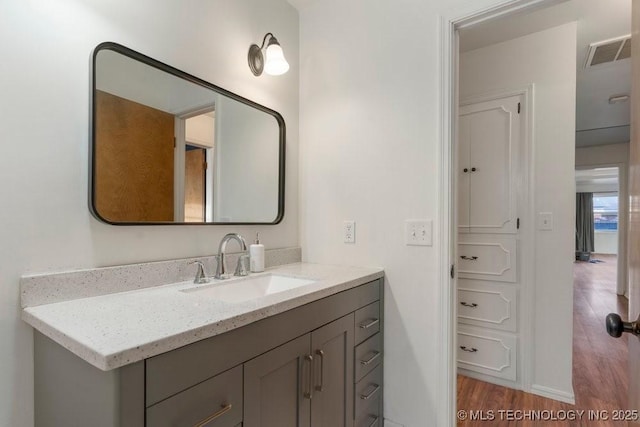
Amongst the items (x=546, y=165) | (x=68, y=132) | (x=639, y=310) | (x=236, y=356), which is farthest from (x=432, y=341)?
(x=68, y=132)

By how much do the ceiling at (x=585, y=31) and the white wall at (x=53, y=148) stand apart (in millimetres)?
1425

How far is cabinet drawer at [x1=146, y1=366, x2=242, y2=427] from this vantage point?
72 cm

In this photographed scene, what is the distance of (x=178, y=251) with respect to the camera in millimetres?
1362

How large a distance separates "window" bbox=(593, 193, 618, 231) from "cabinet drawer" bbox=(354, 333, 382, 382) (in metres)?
11.6

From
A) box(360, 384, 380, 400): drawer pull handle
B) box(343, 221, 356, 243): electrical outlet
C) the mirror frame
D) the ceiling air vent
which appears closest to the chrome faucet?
the mirror frame

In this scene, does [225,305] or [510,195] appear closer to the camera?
[225,305]

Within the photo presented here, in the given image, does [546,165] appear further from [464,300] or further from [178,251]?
[178,251]

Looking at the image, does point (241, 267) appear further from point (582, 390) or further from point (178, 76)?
point (582, 390)

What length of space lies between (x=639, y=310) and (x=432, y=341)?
830 mm

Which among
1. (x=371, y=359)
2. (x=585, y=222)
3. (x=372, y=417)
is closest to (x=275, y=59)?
(x=371, y=359)

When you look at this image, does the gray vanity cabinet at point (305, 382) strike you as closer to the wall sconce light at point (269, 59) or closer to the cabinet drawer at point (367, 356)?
the cabinet drawer at point (367, 356)

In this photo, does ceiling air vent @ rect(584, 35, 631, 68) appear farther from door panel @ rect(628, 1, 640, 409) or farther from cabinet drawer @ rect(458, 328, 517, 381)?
cabinet drawer @ rect(458, 328, 517, 381)

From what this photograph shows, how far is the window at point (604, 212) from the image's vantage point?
9875 mm

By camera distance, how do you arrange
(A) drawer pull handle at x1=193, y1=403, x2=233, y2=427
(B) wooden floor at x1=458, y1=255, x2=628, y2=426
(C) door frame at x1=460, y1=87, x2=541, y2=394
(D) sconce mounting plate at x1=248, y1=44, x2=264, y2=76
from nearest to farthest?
(A) drawer pull handle at x1=193, y1=403, x2=233, y2=427, (D) sconce mounting plate at x1=248, y1=44, x2=264, y2=76, (B) wooden floor at x1=458, y1=255, x2=628, y2=426, (C) door frame at x1=460, y1=87, x2=541, y2=394
